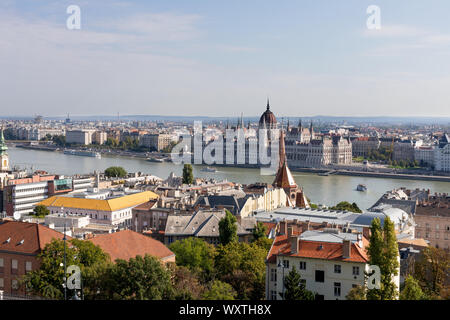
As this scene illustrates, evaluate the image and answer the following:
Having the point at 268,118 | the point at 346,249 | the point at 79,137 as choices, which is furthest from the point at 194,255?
the point at 79,137

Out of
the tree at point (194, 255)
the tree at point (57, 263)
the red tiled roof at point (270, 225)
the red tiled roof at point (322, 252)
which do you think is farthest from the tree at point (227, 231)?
the tree at point (57, 263)

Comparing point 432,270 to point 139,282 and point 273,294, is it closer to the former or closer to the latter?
point 273,294

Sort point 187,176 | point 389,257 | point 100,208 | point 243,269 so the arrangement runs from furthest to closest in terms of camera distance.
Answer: point 187,176, point 100,208, point 243,269, point 389,257

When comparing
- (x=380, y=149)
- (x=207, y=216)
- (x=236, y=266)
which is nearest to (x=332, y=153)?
(x=380, y=149)

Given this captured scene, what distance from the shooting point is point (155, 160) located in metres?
36.2

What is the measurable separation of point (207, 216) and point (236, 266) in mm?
2955

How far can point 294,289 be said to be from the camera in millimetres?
5020

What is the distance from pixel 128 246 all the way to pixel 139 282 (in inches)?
70.0

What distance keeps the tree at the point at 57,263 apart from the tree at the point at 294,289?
1.61 m

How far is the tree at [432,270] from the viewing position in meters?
6.50

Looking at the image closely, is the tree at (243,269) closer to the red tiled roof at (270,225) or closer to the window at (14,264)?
the window at (14,264)

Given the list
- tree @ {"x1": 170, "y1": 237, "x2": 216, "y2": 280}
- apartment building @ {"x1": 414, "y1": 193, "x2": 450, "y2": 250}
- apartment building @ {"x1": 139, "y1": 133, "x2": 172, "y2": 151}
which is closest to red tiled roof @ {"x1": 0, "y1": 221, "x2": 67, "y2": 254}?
tree @ {"x1": 170, "y1": 237, "x2": 216, "y2": 280}
